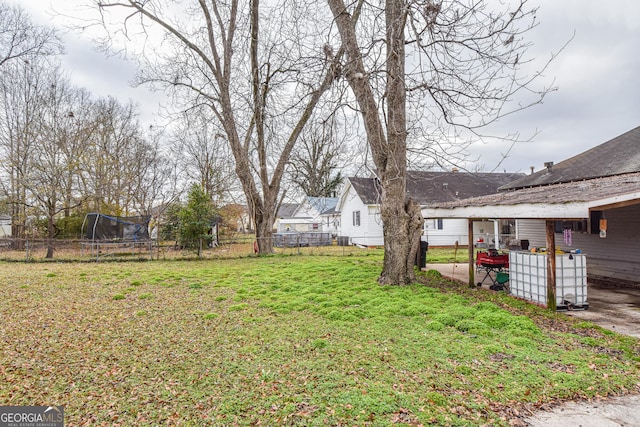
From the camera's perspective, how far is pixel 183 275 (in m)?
10.8

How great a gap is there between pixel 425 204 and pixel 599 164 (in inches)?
429

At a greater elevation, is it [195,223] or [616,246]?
[195,223]

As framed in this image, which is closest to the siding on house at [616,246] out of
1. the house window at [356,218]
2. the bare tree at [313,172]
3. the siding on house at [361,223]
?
the siding on house at [361,223]

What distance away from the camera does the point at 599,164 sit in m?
11.3

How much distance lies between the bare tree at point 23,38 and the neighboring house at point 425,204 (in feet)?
54.3

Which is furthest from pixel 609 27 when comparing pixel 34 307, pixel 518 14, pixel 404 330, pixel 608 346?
pixel 34 307

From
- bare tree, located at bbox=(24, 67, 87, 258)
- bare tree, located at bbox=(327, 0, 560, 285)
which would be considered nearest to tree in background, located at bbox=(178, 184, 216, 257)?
bare tree, located at bbox=(24, 67, 87, 258)

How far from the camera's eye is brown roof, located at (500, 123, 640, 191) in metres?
10.3

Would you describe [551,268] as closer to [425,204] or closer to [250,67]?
[250,67]

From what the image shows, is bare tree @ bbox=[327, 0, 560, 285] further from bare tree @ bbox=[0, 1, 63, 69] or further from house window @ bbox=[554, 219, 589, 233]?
bare tree @ bbox=[0, 1, 63, 69]

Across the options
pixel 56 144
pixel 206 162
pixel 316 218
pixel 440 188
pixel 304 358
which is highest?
pixel 206 162

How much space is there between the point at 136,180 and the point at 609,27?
26678 mm

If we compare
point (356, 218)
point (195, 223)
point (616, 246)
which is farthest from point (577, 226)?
point (195, 223)

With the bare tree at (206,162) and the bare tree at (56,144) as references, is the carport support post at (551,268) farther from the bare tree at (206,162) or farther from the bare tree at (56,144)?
the bare tree at (206,162)
